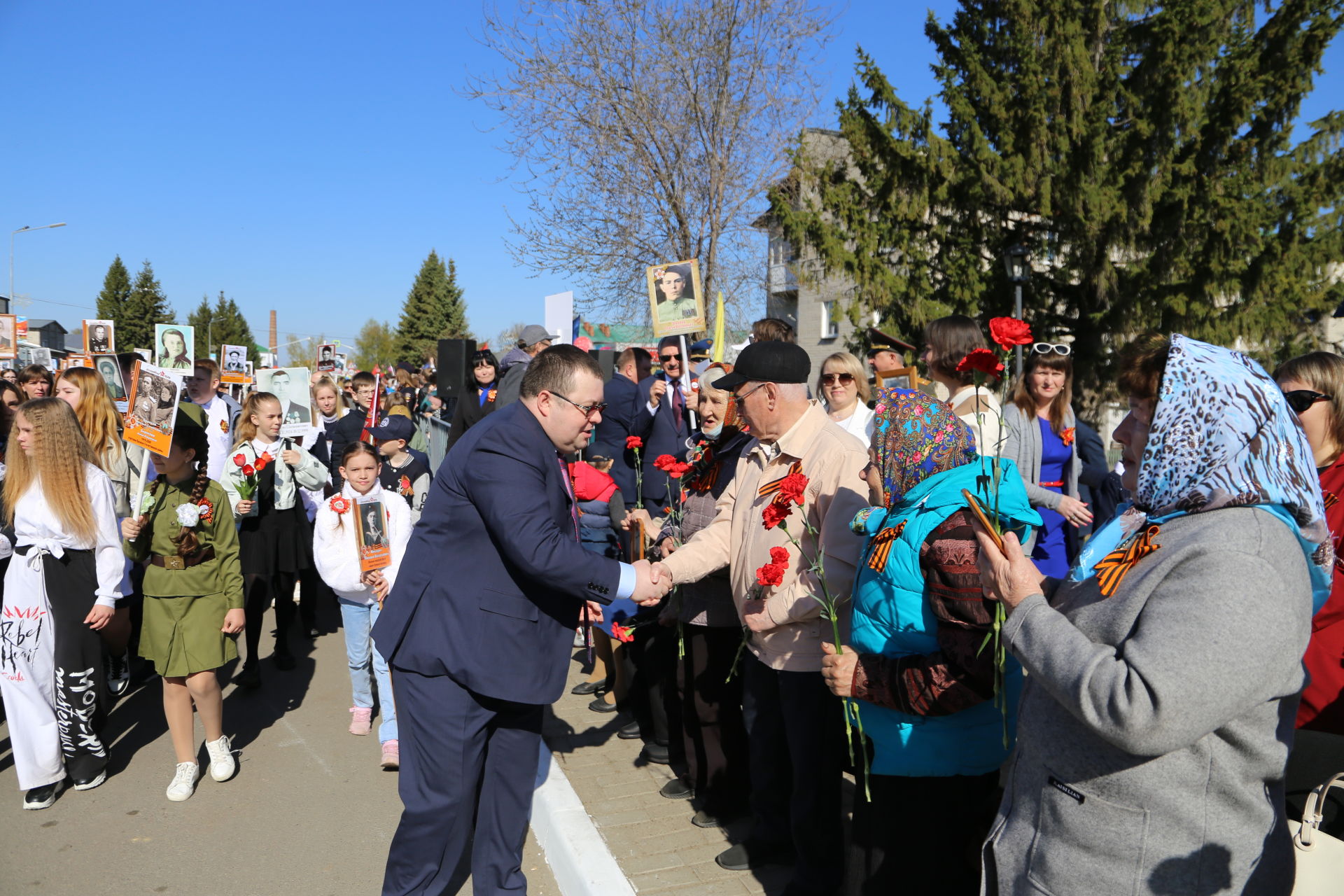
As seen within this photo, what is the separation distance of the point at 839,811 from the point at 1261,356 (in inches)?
638

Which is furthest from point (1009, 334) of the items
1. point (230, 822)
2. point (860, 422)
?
point (230, 822)

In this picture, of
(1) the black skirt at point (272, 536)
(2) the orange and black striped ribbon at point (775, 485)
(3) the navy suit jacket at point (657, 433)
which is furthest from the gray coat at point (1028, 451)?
(1) the black skirt at point (272, 536)

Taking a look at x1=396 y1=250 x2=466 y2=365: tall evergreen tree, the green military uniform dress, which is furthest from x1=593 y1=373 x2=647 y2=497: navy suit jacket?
x1=396 y1=250 x2=466 y2=365: tall evergreen tree

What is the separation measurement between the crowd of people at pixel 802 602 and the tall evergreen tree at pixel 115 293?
7779 centimetres

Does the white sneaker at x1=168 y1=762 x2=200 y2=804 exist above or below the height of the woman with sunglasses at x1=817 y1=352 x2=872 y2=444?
below

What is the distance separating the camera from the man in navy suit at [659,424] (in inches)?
281

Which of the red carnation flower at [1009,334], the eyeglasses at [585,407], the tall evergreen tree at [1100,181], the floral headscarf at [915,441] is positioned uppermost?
the tall evergreen tree at [1100,181]

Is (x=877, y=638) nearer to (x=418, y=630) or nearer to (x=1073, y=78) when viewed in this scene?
(x=418, y=630)

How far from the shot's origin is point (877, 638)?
2719 mm

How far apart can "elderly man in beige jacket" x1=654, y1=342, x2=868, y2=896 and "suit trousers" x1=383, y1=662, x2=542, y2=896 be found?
0.86 metres

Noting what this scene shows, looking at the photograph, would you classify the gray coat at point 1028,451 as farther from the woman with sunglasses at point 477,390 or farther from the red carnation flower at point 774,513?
the woman with sunglasses at point 477,390

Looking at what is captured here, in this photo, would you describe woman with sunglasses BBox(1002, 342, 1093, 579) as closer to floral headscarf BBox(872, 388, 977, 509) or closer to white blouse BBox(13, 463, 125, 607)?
floral headscarf BBox(872, 388, 977, 509)

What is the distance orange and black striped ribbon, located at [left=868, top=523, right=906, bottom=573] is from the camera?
2631mm

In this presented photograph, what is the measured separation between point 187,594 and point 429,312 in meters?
71.9
